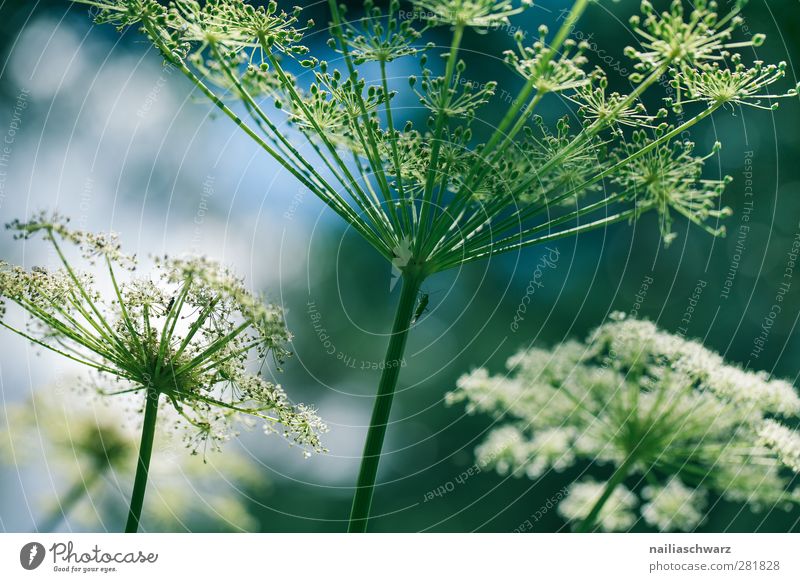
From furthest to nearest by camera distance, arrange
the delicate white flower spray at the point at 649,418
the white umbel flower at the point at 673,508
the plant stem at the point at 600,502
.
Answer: the white umbel flower at the point at 673,508 → the delicate white flower spray at the point at 649,418 → the plant stem at the point at 600,502

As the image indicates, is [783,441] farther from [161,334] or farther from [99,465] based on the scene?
[99,465]

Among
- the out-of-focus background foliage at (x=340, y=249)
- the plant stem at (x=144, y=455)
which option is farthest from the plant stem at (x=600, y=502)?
the plant stem at (x=144, y=455)

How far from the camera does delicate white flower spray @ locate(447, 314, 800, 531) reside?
2.61m

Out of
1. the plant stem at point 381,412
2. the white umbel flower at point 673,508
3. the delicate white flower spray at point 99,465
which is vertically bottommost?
the white umbel flower at point 673,508

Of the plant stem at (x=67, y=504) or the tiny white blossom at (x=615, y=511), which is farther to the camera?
the tiny white blossom at (x=615, y=511)

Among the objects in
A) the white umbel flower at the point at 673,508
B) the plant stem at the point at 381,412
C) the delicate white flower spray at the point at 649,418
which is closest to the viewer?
the plant stem at the point at 381,412

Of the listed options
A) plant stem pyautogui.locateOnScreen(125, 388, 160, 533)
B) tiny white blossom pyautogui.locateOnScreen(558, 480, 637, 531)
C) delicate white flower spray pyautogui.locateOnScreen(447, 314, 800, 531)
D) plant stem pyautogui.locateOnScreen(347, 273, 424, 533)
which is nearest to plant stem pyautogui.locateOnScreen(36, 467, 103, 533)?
plant stem pyautogui.locateOnScreen(125, 388, 160, 533)

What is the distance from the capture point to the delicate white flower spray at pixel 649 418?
261cm

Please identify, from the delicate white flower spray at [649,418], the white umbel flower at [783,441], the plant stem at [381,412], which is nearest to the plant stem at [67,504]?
the plant stem at [381,412]

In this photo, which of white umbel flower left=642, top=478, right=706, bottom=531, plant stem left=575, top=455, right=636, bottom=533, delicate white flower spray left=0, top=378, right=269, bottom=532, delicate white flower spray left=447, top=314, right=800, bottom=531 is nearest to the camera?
plant stem left=575, top=455, right=636, bottom=533

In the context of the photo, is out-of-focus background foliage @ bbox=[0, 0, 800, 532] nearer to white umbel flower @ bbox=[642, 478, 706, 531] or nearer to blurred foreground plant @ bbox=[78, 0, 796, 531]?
white umbel flower @ bbox=[642, 478, 706, 531]

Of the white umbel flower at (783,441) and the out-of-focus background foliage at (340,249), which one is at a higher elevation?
the out-of-focus background foliage at (340,249)

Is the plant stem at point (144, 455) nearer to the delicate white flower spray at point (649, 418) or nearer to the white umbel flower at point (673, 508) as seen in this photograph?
the delicate white flower spray at point (649, 418)

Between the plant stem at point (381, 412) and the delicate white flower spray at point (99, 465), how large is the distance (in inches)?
41.7
